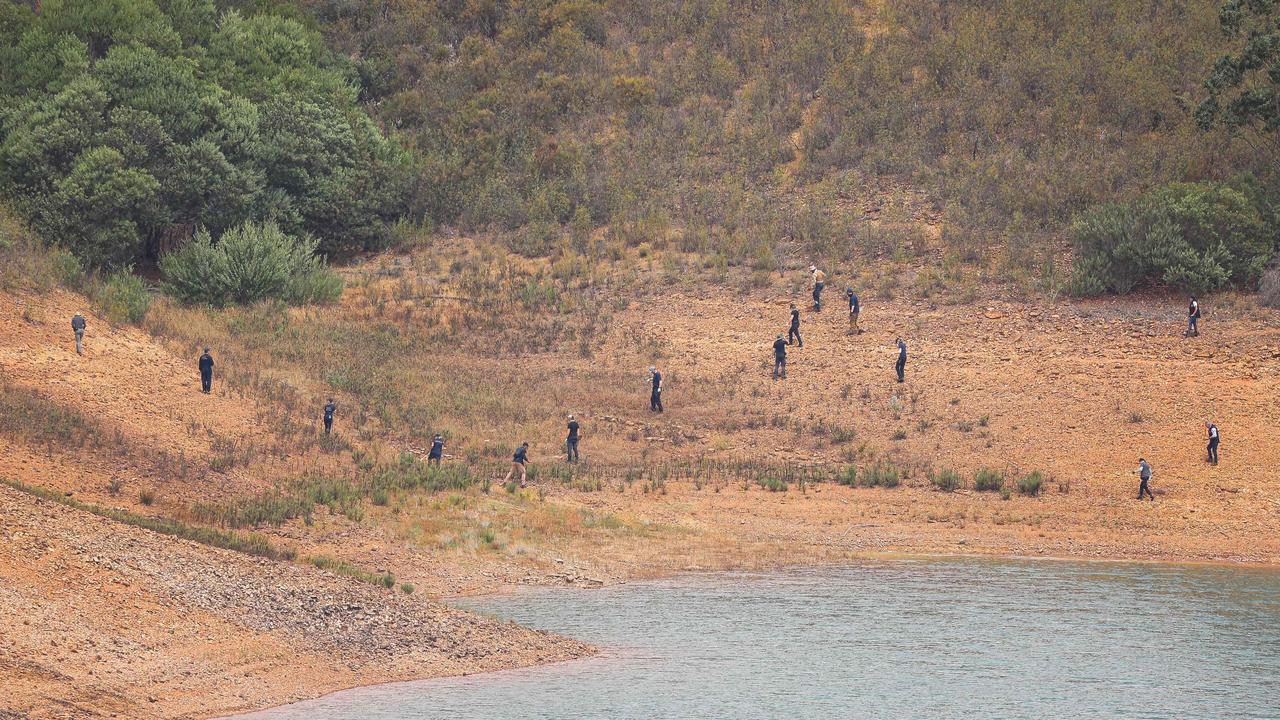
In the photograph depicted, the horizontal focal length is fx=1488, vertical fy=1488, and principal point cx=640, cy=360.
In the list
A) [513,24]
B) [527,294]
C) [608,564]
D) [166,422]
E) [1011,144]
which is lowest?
[608,564]

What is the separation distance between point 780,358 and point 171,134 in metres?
24.7

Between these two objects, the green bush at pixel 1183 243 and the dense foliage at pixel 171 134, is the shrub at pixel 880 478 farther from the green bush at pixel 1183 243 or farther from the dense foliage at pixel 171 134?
the dense foliage at pixel 171 134

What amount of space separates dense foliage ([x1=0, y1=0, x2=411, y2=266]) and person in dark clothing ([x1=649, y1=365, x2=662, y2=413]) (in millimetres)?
19200

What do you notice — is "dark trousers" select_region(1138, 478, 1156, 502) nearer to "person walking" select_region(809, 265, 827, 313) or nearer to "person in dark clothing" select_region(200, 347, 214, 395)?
"person walking" select_region(809, 265, 827, 313)

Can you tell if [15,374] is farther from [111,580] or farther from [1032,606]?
[1032,606]

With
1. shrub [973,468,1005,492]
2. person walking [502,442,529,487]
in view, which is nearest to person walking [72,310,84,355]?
person walking [502,442,529,487]

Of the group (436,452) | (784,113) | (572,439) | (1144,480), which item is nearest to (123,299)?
(436,452)

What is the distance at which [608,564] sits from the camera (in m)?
32.0

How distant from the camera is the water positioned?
2280 centimetres

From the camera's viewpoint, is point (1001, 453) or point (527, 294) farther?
point (527, 294)

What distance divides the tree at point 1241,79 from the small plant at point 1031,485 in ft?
59.5

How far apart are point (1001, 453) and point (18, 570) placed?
2513cm

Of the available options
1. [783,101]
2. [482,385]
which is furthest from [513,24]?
[482,385]

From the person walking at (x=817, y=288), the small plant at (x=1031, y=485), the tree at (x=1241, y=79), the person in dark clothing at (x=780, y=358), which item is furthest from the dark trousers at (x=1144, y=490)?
the tree at (x=1241, y=79)
